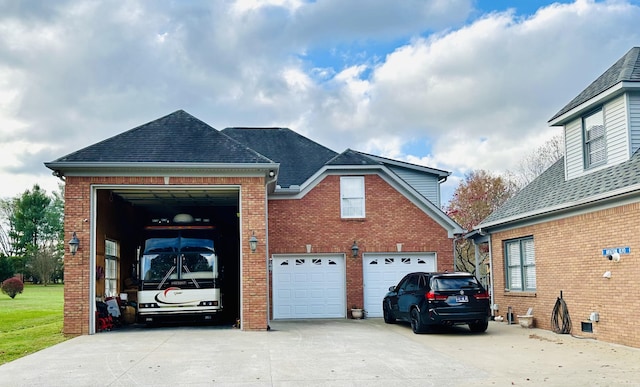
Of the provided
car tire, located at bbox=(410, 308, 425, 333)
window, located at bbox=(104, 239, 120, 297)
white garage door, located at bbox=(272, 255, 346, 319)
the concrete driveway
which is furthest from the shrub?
car tire, located at bbox=(410, 308, 425, 333)

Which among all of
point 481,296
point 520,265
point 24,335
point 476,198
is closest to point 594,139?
point 520,265

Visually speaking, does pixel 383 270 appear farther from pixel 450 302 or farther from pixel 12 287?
pixel 12 287

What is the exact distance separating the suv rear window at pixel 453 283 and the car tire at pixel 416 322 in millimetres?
910

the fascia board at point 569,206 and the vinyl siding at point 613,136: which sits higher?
the vinyl siding at point 613,136

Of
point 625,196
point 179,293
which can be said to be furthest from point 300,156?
point 625,196

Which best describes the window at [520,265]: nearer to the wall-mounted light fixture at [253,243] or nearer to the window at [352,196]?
the window at [352,196]

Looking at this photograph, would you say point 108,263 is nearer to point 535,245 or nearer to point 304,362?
point 304,362

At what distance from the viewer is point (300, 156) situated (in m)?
25.8

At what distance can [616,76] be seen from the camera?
14859 millimetres

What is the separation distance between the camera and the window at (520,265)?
17.2m

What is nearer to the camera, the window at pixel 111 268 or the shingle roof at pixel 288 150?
the window at pixel 111 268

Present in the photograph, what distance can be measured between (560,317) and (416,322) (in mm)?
3439

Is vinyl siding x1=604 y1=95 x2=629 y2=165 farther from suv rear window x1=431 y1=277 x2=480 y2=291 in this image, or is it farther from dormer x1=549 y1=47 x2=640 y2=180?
suv rear window x1=431 y1=277 x2=480 y2=291

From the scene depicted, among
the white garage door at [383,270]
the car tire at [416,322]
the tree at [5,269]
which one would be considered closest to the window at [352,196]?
the white garage door at [383,270]
